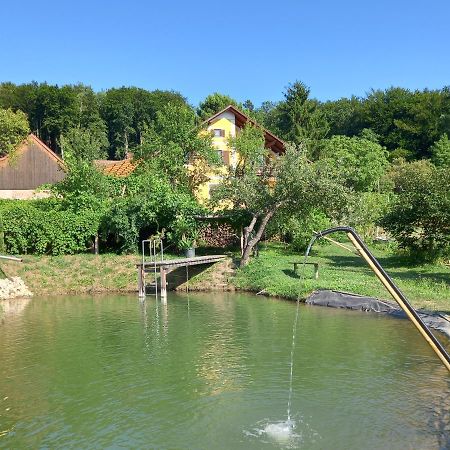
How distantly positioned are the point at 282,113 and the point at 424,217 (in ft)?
112

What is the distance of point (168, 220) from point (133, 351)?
14.8 m

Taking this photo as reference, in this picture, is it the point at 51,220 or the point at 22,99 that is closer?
the point at 51,220

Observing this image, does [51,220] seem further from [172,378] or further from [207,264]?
[172,378]

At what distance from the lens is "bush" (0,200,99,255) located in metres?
27.7

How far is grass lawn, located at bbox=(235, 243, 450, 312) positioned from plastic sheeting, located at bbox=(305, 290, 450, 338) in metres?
0.47

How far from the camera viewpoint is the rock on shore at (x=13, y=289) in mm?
23500

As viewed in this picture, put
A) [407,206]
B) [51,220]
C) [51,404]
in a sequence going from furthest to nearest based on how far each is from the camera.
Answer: [51,220] < [407,206] < [51,404]

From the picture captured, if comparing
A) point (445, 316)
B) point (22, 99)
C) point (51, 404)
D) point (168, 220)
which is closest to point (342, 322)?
point (445, 316)

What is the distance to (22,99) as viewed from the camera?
75.3 m

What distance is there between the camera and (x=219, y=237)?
3072cm

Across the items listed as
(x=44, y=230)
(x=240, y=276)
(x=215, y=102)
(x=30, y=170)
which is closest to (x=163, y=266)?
(x=240, y=276)

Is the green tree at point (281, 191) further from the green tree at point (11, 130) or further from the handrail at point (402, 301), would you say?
the green tree at point (11, 130)

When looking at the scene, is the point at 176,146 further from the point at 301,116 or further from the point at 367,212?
the point at 301,116

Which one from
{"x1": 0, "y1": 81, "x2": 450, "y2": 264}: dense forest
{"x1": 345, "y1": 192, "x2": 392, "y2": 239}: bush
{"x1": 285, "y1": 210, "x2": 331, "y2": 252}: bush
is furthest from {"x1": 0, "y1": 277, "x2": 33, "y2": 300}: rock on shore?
{"x1": 345, "y1": 192, "x2": 392, "y2": 239}: bush
